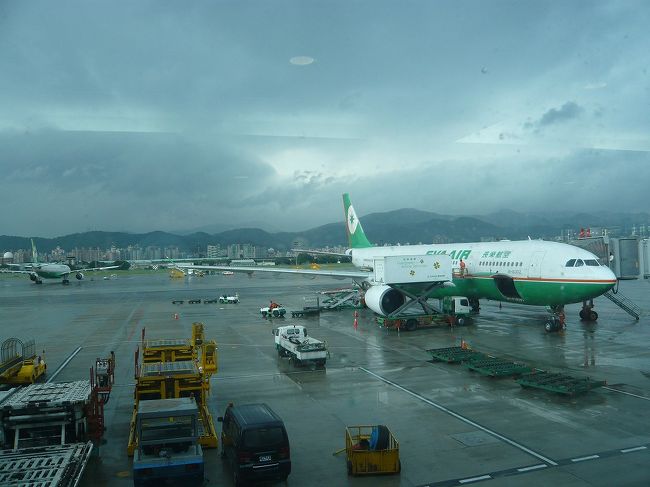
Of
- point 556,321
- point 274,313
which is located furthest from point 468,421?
point 274,313

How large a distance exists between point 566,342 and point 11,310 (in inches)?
1805

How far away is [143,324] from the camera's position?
38750 millimetres

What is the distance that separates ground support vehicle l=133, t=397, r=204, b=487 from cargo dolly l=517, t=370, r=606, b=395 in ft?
38.2

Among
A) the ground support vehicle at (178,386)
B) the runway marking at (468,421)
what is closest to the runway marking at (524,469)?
the runway marking at (468,421)

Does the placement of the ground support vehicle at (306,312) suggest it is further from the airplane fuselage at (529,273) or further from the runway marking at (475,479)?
the runway marking at (475,479)

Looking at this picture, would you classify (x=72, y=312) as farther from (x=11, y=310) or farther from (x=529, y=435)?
(x=529, y=435)

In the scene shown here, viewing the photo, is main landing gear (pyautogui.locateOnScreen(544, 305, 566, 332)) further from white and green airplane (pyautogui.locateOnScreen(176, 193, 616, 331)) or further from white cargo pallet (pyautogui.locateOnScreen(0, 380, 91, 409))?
white cargo pallet (pyautogui.locateOnScreen(0, 380, 91, 409))

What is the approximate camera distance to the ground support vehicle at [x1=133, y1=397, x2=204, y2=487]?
33.7ft

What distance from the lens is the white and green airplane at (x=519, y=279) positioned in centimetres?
2892

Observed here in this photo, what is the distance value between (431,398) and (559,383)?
445 cm

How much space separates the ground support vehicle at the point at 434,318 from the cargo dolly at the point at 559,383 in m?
13.4

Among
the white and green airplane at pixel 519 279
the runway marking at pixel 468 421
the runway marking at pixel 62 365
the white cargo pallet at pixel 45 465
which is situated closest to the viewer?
the white cargo pallet at pixel 45 465

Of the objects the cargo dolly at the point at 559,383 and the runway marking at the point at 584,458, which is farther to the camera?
the cargo dolly at the point at 559,383

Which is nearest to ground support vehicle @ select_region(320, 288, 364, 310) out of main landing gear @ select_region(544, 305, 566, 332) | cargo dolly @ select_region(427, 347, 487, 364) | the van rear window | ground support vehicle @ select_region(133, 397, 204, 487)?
main landing gear @ select_region(544, 305, 566, 332)
